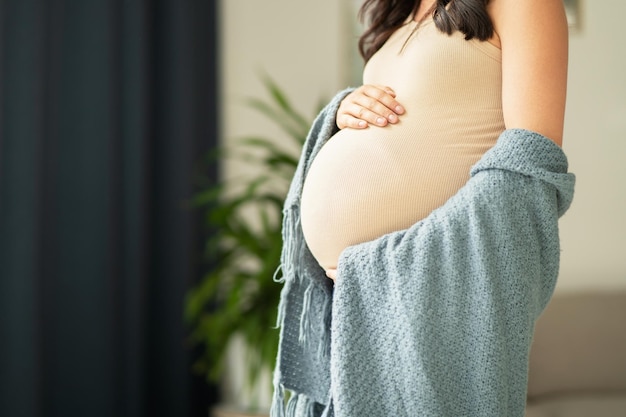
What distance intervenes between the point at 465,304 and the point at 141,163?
1.76 meters

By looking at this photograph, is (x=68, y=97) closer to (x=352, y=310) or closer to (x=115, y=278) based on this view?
(x=115, y=278)

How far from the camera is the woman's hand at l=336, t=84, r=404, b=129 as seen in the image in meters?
0.94

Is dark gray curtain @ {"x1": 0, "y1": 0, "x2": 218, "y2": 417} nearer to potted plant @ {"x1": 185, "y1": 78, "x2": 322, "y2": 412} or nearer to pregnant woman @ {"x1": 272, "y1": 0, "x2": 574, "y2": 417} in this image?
potted plant @ {"x1": 185, "y1": 78, "x2": 322, "y2": 412}

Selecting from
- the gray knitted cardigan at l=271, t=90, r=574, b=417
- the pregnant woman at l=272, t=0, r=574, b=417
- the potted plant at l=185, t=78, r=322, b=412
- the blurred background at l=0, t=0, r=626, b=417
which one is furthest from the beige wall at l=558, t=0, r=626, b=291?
the gray knitted cardigan at l=271, t=90, r=574, b=417

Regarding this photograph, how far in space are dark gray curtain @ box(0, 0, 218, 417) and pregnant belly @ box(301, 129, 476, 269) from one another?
1.40m

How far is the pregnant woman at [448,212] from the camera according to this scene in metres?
0.80

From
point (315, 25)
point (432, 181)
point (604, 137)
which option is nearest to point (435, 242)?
point (432, 181)

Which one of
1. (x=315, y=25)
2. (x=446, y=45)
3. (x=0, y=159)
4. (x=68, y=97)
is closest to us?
(x=446, y=45)

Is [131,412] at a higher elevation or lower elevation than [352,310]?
lower

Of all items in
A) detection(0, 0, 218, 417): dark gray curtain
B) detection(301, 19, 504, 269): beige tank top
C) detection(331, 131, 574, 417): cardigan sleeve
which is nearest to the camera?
detection(331, 131, 574, 417): cardigan sleeve

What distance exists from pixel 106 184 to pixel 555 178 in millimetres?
1742

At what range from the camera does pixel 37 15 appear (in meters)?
2.10

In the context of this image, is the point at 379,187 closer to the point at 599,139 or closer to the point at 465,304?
the point at 465,304

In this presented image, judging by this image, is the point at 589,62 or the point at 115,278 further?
the point at 115,278
